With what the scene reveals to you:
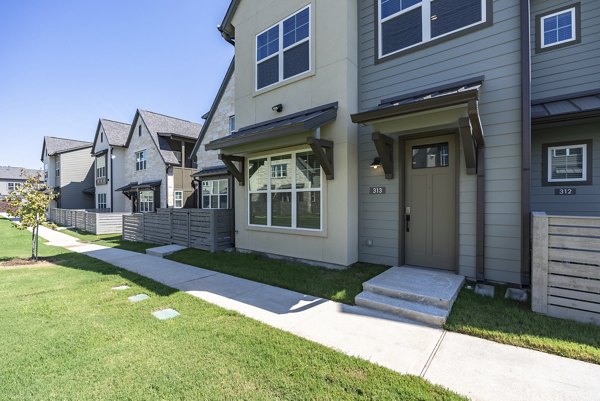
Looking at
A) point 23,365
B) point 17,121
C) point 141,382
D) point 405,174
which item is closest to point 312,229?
point 405,174

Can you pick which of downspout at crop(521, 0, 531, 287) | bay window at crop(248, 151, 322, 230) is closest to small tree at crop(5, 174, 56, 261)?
bay window at crop(248, 151, 322, 230)

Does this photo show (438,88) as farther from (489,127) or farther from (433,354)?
(433,354)

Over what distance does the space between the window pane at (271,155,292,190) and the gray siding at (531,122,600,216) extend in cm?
548

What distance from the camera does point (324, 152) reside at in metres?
5.97

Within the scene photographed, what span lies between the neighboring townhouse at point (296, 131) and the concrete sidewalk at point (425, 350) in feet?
7.14

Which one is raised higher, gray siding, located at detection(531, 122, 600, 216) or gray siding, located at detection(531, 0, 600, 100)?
gray siding, located at detection(531, 0, 600, 100)

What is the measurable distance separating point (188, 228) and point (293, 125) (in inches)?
258

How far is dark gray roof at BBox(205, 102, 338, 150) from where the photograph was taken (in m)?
5.56

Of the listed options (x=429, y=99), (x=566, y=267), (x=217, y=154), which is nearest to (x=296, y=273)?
(x=429, y=99)

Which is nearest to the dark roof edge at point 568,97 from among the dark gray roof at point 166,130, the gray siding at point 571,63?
the gray siding at point 571,63

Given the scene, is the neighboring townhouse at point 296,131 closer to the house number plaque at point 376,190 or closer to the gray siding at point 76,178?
the house number plaque at point 376,190

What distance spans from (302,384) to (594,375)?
2.75m

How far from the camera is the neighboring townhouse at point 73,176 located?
2647 centimetres

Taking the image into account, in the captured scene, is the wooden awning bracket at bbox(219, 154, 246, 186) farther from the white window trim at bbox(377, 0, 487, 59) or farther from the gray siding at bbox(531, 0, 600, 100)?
the gray siding at bbox(531, 0, 600, 100)
